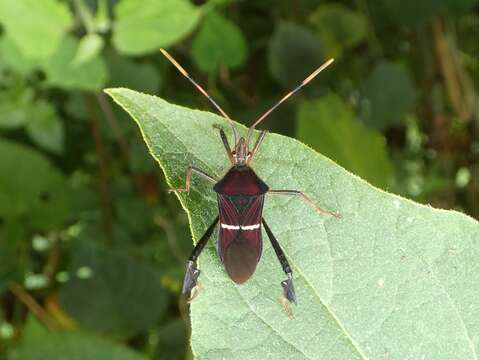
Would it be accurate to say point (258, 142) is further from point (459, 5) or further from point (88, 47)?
point (459, 5)

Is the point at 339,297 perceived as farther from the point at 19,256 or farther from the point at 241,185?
the point at 19,256

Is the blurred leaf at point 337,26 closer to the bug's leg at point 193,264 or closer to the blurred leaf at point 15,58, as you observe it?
the blurred leaf at point 15,58

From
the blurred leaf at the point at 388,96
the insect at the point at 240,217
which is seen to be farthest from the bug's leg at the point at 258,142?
the blurred leaf at the point at 388,96

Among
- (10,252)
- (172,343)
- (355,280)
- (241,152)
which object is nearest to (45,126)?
(10,252)

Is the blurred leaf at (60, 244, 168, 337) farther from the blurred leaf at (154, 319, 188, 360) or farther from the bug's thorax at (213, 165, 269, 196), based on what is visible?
the bug's thorax at (213, 165, 269, 196)

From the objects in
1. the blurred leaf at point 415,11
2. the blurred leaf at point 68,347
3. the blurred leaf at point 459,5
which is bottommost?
the blurred leaf at point 459,5

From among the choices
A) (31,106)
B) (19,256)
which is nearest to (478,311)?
(31,106)

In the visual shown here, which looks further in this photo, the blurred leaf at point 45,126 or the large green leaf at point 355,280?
the blurred leaf at point 45,126
